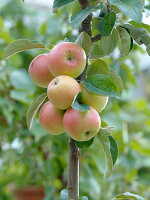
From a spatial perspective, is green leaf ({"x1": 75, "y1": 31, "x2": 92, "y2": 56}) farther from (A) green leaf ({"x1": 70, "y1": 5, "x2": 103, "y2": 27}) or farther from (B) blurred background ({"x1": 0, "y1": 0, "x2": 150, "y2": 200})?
(B) blurred background ({"x1": 0, "y1": 0, "x2": 150, "y2": 200})

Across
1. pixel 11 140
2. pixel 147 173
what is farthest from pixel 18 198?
pixel 147 173

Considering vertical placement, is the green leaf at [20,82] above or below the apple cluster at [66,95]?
below

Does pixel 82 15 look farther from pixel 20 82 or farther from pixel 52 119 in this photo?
pixel 20 82

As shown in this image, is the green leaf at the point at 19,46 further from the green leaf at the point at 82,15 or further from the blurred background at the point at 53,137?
the blurred background at the point at 53,137

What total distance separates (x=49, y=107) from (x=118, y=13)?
142mm

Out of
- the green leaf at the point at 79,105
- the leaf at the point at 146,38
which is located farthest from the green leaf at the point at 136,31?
the green leaf at the point at 79,105

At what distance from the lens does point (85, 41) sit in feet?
1.46

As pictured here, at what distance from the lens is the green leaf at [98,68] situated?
0.47m

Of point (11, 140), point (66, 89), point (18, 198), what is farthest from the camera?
point (18, 198)

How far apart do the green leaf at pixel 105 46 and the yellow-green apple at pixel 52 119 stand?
10 cm

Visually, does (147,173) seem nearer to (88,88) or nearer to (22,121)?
(22,121)

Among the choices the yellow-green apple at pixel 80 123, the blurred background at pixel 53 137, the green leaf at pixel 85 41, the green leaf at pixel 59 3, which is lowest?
the blurred background at pixel 53 137

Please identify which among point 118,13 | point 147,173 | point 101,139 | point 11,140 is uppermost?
point 118,13

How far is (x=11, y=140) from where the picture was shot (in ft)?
3.85
